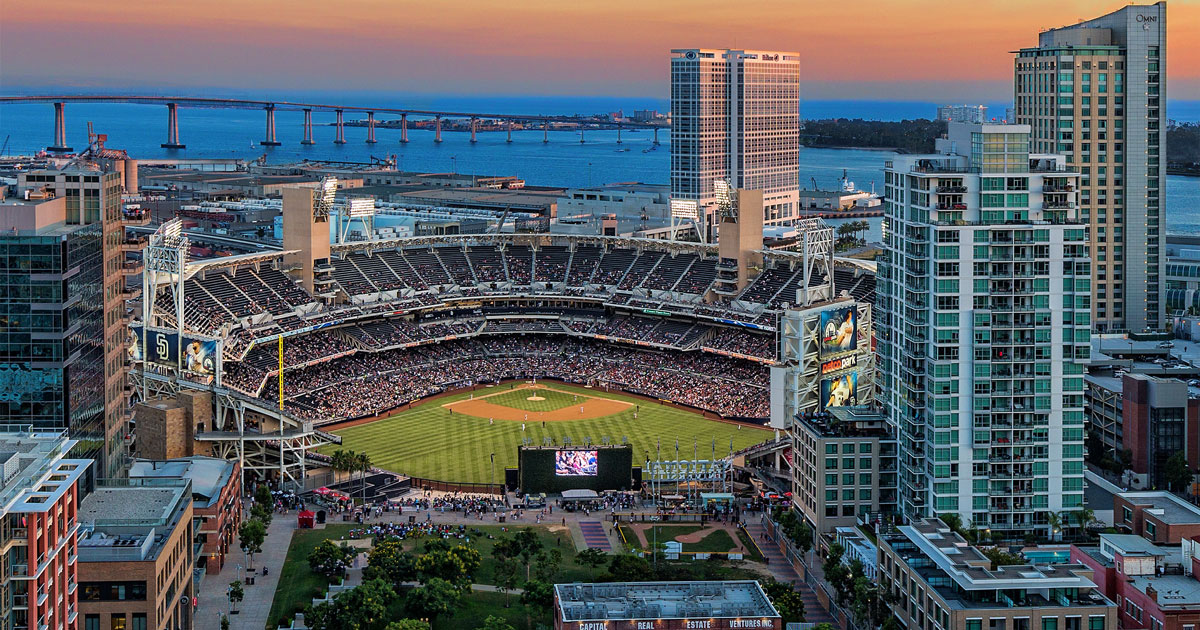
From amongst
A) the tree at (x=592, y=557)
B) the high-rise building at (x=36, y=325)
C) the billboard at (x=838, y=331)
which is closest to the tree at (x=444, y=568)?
the tree at (x=592, y=557)

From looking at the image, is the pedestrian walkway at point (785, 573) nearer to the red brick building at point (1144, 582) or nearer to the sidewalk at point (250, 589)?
the red brick building at point (1144, 582)

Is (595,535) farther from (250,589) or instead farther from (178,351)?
(178,351)

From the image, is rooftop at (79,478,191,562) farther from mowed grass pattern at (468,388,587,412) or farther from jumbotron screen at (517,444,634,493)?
mowed grass pattern at (468,388,587,412)

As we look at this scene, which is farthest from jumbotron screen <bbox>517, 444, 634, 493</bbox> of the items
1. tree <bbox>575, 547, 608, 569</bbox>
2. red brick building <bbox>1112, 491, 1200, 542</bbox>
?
red brick building <bbox>1112, 491, 1200, 542</bbox>

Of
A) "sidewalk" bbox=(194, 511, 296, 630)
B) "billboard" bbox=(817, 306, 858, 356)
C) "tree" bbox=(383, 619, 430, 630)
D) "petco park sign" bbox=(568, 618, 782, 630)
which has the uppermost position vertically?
"billboard" bbox=(817, 306, 858, 356)

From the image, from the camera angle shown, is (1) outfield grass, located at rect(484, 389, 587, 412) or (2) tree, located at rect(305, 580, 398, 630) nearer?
(2) tree, located at rect(305, 580, 398, 630)

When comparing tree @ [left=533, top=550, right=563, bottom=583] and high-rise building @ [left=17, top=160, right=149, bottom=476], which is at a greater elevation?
high-rise building @ [left=17, top=160, right=149, bottom=476]

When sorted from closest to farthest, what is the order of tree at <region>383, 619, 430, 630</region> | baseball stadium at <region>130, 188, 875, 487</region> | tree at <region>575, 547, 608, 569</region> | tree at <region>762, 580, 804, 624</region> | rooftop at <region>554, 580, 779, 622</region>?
1. rooftop at <region>554, 580, 779, 622</region>
2. tree at <region>383, 619, 430, 630</region>
3. tree at <region>762, 580, 804, 624</region>
4. tree at <region>575, 547, 608, 569</region>
5. baseball stadium at <region>130, 188, 875, 487</region>
